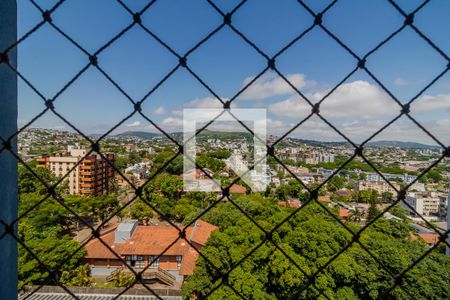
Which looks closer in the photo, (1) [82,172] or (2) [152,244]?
(2) [152,244]

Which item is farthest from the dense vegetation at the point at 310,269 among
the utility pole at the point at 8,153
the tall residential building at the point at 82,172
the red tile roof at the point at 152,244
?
the tall residential building at the point at 82,172

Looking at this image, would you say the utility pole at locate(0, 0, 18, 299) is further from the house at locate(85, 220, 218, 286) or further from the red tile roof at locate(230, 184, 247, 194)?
the red tile roof at locate(230, 184, 247, 194)

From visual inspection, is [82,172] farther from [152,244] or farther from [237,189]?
[152,244]

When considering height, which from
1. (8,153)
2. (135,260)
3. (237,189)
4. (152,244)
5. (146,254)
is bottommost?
(135,260)

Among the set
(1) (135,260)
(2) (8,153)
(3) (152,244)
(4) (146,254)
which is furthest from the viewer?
(3) (152,244)

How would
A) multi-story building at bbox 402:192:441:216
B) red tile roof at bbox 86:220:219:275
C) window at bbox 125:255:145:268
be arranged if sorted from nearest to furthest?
red tile roof at bbox 86:220:219:275
window at bbox 125:255:145:268
multi-story building at bbox 402:192:441:216

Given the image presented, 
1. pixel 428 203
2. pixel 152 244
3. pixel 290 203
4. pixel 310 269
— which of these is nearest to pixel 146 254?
pixel 152 244

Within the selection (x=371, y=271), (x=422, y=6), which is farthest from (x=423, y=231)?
(x=422, y=6)

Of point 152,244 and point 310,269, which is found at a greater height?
point 310,269

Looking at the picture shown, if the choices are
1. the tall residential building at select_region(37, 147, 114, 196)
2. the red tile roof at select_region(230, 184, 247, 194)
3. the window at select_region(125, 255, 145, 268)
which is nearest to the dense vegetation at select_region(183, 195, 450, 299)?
the window at select_region(125, 255, 145, 268)

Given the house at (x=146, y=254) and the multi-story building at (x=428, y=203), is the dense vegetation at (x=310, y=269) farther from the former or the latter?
the multi-story building at (x=428, y=203)
